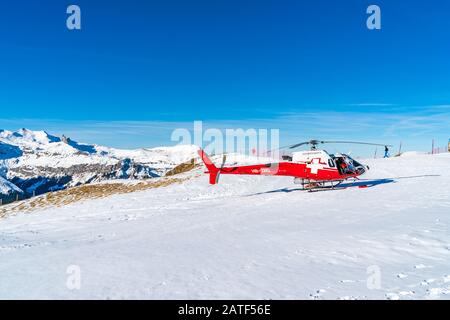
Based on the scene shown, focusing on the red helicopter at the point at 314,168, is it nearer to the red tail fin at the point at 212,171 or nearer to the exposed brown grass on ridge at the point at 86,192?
the red tail fin at the point at 212,171

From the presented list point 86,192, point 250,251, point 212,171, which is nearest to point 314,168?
point 212,171

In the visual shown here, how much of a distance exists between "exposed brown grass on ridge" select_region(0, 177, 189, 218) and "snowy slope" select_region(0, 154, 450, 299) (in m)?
18.7

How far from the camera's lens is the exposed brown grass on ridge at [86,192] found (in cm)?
3762

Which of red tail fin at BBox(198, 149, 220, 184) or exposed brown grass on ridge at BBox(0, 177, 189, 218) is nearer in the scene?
red tail fin at BBox(198, 149, 220, 184)

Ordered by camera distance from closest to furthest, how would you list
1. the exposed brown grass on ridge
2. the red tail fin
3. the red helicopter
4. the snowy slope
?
the snowy slope, the red helicopter, the red tail fin, the exposed brown grass on ridge

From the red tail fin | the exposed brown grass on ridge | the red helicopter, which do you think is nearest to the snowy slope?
the red helicopter

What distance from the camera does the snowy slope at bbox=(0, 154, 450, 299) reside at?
21.9ft

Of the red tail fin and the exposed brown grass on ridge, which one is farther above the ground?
the red tail fin

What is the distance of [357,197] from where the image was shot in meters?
18.8

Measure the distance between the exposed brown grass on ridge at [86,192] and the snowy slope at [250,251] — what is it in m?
18.7

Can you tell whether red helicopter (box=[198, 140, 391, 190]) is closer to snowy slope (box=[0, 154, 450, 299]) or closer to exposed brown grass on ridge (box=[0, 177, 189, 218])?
snowy slope (box=[0, 154, 450, 299])
